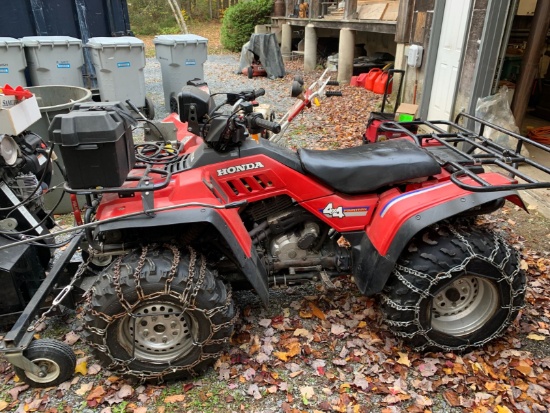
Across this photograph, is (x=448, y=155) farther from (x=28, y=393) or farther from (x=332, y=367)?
(x=28, y=393)

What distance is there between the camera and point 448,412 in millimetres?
2641

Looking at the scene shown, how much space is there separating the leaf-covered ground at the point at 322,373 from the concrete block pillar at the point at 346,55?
32.4 feet

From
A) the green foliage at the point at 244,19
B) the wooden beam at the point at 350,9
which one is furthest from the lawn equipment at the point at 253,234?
the green foliage at the point at 244,19

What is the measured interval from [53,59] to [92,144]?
6422mm

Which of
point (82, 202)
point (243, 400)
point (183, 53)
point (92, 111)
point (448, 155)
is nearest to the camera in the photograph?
point (92, 111)

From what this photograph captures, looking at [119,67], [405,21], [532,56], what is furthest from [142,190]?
[405,21]

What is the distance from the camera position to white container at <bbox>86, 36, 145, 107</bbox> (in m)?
7.80

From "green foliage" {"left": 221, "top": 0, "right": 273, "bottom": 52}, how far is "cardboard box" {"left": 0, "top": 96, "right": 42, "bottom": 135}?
16.6 m

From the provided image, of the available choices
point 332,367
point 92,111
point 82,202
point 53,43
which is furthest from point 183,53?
point 332,367

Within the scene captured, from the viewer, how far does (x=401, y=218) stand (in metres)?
2.73

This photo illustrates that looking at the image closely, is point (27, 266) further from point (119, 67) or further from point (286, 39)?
point (286, 39)

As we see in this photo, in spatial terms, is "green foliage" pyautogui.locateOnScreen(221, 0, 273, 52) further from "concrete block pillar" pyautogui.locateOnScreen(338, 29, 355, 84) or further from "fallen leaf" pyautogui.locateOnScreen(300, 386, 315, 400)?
"fallen leaf" pyautogui.locateOnScreen(300, 386, 315, 400)

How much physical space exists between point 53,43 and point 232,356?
22.4 ft

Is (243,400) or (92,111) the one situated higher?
(92,111)
